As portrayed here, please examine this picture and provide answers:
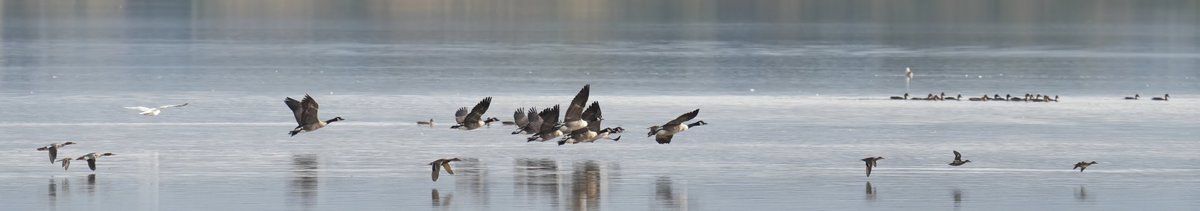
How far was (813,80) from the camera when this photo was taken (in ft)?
127

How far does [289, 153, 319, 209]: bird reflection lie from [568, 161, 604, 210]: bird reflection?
6.97ft

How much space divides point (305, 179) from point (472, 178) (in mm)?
1459

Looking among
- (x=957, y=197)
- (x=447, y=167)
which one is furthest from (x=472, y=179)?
(x=957, y=197)

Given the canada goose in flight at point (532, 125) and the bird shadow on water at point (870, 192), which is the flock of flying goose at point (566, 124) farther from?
the bird shadow on water at point (870, 192)

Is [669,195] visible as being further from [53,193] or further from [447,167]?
[53,193]

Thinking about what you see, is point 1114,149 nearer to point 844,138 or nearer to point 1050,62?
point 844,138

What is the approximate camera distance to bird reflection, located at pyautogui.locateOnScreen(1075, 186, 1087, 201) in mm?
19109

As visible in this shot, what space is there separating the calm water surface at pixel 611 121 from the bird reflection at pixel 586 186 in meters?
0.04

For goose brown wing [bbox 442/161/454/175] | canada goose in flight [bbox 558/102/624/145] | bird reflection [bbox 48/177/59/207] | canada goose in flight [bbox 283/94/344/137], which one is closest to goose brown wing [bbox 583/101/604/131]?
canada goose in flight [bbox 558/102/624/145]

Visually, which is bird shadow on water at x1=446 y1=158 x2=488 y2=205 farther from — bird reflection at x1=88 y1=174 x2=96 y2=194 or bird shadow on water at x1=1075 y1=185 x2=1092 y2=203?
bird shadow on water at x1=1075 y1=185 x2=1092 y2=203

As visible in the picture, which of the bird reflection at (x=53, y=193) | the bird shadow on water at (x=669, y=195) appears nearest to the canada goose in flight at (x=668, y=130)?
the bird shadow on water at (x=669, y=195)

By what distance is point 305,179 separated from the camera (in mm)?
20516

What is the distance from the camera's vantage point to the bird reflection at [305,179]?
18.9m

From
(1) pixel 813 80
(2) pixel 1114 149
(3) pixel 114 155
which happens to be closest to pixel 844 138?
(2) pixel 1114 149
